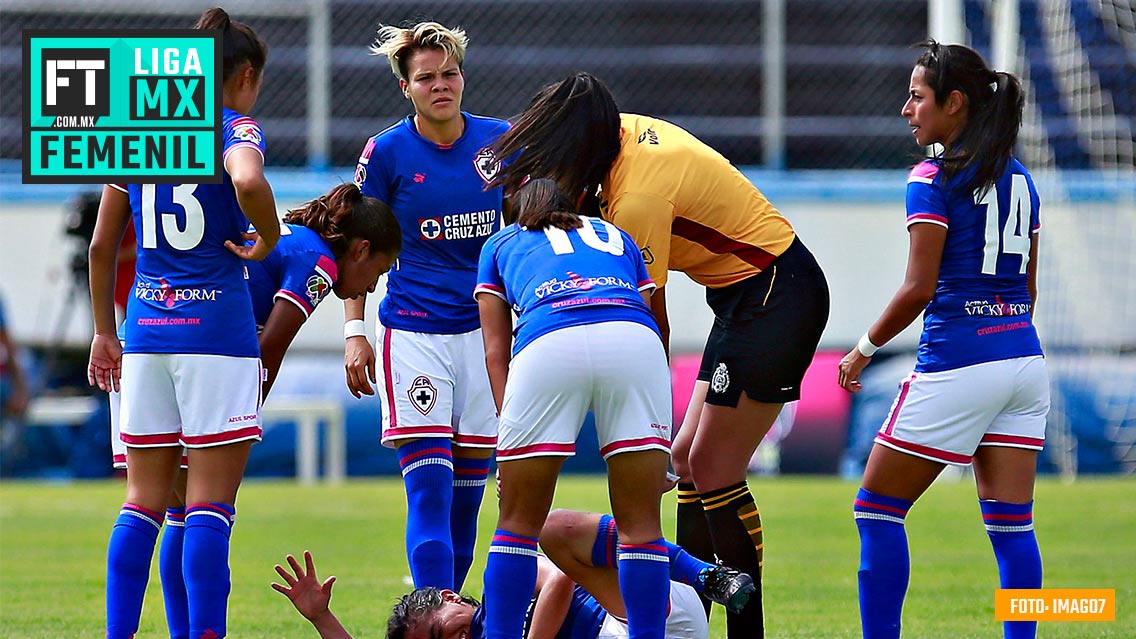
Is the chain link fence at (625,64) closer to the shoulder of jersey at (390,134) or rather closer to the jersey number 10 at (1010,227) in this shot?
the shoulder of jersey at (390,134)

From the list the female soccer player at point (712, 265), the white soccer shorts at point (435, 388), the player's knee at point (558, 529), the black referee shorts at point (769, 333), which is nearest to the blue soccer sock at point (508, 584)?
the player's knee at point (558, 529)

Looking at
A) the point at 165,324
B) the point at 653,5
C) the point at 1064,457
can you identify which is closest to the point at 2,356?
the point at 653,5

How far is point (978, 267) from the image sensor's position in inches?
189

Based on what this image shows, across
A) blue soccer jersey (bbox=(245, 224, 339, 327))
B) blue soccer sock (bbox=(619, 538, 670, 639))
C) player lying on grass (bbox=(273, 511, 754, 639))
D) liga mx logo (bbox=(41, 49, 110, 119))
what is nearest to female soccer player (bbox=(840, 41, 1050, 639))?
player lying on grass (bbox=(273, 511, 754, 639))

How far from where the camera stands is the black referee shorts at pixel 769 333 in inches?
195

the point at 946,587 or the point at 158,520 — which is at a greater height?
the point at 158,520

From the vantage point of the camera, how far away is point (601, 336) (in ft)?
13.6

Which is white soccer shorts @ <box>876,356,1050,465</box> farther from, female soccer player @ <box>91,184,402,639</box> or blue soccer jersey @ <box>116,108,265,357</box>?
blue soccer jersey @ <box>116,108,265,357</box>

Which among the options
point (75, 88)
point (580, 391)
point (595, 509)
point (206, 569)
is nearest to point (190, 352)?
point (206, 569)

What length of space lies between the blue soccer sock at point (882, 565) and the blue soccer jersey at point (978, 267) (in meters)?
0.47

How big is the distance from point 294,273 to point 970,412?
2.24m

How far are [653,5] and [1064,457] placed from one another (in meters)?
6.87

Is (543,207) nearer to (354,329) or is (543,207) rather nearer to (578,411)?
(578,411)

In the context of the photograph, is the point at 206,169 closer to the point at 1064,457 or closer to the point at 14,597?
the point at 14,597
